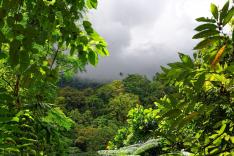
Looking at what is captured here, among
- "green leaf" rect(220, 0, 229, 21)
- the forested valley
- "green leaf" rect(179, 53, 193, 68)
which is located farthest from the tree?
"green leaf" rect(220, 0, 229, 21)

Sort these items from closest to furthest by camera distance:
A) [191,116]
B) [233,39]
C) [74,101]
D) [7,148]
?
[233,39]
[191,116]
[7,148]
[74,101]

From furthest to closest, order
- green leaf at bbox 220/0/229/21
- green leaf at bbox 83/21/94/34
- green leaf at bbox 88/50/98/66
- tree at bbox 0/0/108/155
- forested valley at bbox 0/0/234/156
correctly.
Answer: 1. green leaf at bbox 88/50/98/66
2. green leaf at bbox 83/21/94/34
3. tree at bbox 0/0/108/155
4. forested valley at bbox 0/0/234/156
5. green leaf at bbox 220/0/229/21

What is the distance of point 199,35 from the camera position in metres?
1.04

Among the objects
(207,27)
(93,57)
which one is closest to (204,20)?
(207,27)

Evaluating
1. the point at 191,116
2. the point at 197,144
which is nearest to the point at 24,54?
the point at 191,116

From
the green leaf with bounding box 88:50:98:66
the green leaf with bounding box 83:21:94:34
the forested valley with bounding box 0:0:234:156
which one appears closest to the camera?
the forested valley with bounding box 0:0:234:156

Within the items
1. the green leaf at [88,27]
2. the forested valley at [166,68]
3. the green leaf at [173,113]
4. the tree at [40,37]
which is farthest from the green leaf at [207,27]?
the green leaf at [88,27]

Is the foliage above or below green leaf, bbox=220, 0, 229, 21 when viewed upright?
below

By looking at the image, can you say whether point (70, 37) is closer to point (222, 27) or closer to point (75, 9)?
point (75, 9)

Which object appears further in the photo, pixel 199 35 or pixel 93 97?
pixel 93 97

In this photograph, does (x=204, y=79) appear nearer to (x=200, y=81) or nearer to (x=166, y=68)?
(x=200, y=81)

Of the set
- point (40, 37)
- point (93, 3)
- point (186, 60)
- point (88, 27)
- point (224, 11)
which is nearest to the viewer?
point (224, 11)

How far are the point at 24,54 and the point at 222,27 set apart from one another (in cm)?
66

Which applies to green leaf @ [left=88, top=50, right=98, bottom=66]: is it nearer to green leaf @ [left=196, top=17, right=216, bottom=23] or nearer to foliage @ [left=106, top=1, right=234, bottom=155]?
foliage @ [left=106, top=1, right=234, bottom=155]
